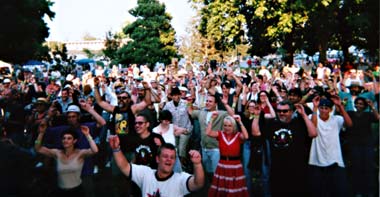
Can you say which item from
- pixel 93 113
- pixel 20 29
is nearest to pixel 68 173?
pixel 93 113

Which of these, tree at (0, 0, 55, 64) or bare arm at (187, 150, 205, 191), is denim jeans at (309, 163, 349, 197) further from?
tree at (0, 0, 55, 64)

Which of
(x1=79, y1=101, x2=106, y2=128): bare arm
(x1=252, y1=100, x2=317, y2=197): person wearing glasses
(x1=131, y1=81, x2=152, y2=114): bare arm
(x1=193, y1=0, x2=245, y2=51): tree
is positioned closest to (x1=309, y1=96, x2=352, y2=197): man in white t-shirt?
(x1=252, y1=100, x2=317, y2=197): person wearing glasses

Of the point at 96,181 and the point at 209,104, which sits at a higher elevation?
the point at 209,104

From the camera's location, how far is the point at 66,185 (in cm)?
504

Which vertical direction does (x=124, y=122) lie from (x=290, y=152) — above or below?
above

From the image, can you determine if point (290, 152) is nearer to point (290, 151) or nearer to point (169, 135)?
point (290, 151)

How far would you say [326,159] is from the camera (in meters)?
5.67

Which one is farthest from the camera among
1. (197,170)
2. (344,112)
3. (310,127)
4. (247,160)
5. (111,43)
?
(111,43)

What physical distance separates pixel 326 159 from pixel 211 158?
5.60 ft

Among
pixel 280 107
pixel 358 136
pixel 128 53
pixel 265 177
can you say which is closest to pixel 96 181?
pixel 265 177

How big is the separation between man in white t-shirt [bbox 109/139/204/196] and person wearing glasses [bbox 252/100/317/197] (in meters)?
2.22

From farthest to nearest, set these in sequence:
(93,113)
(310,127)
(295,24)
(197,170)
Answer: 1. (295,24)
2. (93,113)
3. (310,127)
4. (197,170)

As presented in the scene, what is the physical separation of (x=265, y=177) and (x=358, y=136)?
4.53ft

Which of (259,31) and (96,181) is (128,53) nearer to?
(259,31)
